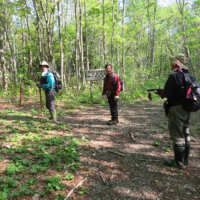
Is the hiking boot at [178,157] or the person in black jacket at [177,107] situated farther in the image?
the hiking boot at [178,157]

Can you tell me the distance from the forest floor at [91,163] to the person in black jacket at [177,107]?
0.55 meters

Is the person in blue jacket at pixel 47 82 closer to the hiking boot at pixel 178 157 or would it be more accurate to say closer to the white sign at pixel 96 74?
the white sign at pixel 96 74

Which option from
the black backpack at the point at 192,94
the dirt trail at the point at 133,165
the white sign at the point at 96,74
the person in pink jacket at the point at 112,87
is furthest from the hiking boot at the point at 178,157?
the white sign at the point at 96,74

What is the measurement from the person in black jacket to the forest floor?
550 millimetres

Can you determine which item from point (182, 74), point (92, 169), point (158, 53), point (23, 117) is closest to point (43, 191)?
point (92, 169)

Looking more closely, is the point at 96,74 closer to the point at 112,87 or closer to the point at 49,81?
the point at 112,87

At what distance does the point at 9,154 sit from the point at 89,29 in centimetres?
1837

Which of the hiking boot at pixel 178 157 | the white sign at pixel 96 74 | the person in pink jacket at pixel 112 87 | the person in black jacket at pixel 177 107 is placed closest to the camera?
the person in black jacket at pixel 177 107

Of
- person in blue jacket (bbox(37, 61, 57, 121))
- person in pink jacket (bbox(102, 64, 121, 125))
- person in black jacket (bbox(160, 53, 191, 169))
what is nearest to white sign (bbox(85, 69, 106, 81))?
person in pink jacket (bbox(102, 64, 121, 125))

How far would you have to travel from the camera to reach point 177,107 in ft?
9.02

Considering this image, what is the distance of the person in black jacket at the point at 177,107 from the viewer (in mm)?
2693

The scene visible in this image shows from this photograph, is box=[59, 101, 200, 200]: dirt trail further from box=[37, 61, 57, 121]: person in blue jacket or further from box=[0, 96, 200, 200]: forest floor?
box=[37, 61, 57, 121]: person in blue jacket

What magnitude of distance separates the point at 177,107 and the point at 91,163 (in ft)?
7.08

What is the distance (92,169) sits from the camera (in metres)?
2.90
